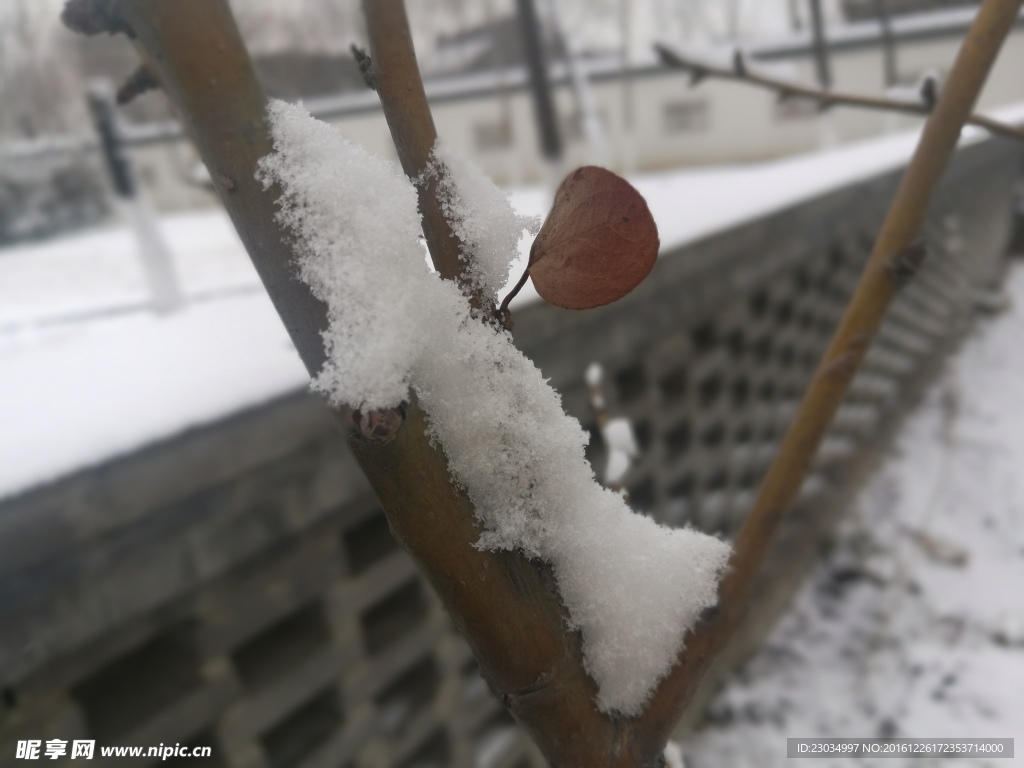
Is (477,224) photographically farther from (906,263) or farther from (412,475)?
(906,263)

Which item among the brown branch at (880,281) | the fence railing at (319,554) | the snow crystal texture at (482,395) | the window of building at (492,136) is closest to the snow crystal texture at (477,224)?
the snow crystal texture at (482,395)

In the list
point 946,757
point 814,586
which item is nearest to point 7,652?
point 946,757

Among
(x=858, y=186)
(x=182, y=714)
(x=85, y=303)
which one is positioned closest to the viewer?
(x=182, y=714)

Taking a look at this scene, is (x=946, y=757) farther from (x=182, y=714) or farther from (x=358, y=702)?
(x=182, y=714)

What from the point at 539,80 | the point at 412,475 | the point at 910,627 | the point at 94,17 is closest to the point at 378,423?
the point at 412,475

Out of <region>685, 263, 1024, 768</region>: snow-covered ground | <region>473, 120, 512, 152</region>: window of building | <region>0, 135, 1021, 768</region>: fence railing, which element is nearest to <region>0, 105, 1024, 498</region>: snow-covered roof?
<region>0, 135, 1021, 768</region>: fence railing

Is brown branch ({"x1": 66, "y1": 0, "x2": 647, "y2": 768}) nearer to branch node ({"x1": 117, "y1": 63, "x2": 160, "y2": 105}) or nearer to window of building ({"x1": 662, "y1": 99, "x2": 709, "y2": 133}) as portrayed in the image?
branch node ({"x1": 117, "y1": 63, "x2": 160, "y2": 105})

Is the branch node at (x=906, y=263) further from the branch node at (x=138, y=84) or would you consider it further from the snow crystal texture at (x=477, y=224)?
the branch node at (x=138, y=84)
